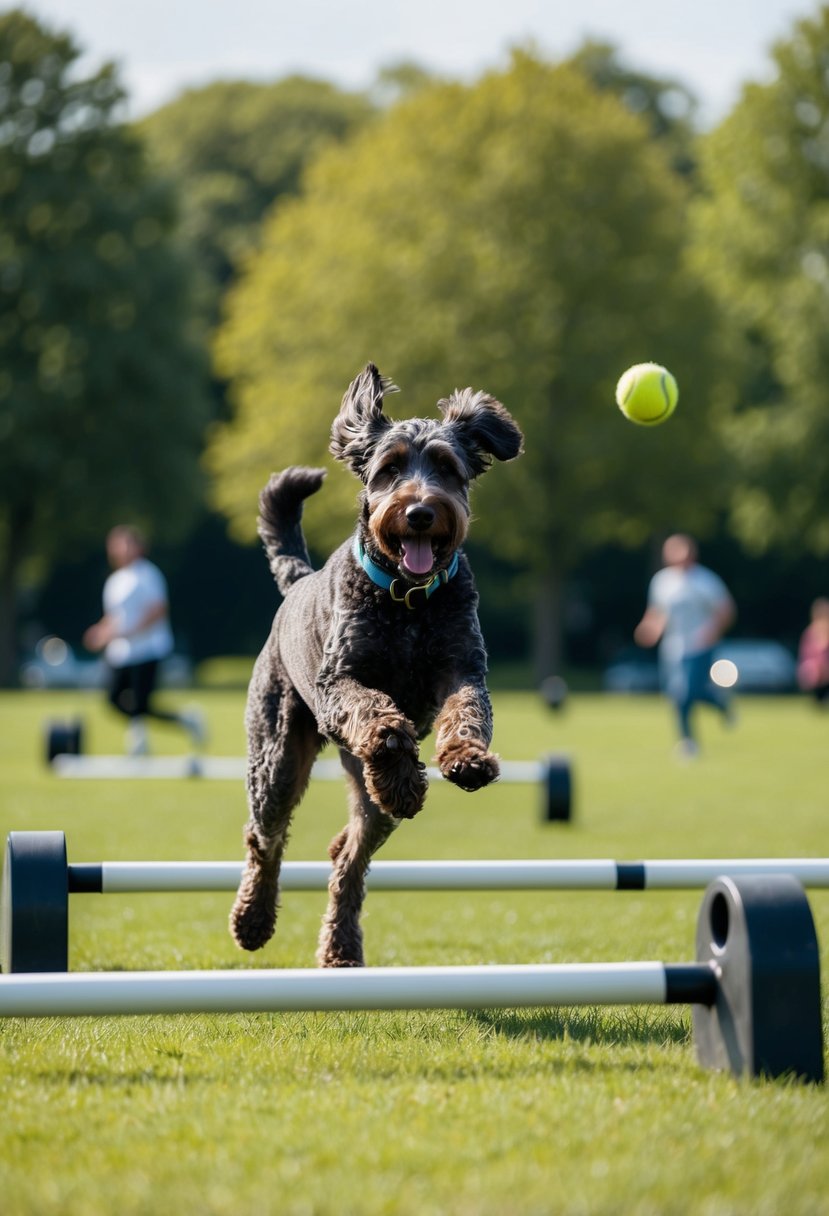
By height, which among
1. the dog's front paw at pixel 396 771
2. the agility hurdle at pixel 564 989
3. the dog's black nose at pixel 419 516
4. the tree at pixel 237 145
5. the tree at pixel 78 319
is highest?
the tree at pixel 237 145

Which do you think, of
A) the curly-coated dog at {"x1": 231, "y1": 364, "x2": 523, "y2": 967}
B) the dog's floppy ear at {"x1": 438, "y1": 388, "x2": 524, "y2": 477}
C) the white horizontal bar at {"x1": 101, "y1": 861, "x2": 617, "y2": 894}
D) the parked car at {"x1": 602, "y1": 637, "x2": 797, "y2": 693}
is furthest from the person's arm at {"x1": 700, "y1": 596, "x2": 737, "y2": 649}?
the parked car at {"x1": 602, "y1": 637, "x2": 797, "y2": 693}

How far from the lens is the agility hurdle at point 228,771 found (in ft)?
32.3

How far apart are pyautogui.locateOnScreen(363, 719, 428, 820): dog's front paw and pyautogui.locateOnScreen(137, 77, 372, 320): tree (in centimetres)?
4417

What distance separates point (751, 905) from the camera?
3631 mm

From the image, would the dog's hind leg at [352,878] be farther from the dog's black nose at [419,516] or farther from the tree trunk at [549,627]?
the tree trunk at [549,627]

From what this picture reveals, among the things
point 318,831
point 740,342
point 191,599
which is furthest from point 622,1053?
point 191,599

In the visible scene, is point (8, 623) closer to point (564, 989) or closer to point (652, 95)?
point (652, 95)

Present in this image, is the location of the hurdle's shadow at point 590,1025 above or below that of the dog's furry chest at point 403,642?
below

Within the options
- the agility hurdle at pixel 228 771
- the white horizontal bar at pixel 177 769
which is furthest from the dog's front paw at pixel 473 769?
the white horizontal bar at pixel 177 769

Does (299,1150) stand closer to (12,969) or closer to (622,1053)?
(622,1053)

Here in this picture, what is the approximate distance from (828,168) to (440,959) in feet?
116

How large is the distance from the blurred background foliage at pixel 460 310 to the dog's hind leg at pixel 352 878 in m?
29.0

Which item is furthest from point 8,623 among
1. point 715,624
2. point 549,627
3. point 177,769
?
point 177,769

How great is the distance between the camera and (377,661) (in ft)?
16.0
